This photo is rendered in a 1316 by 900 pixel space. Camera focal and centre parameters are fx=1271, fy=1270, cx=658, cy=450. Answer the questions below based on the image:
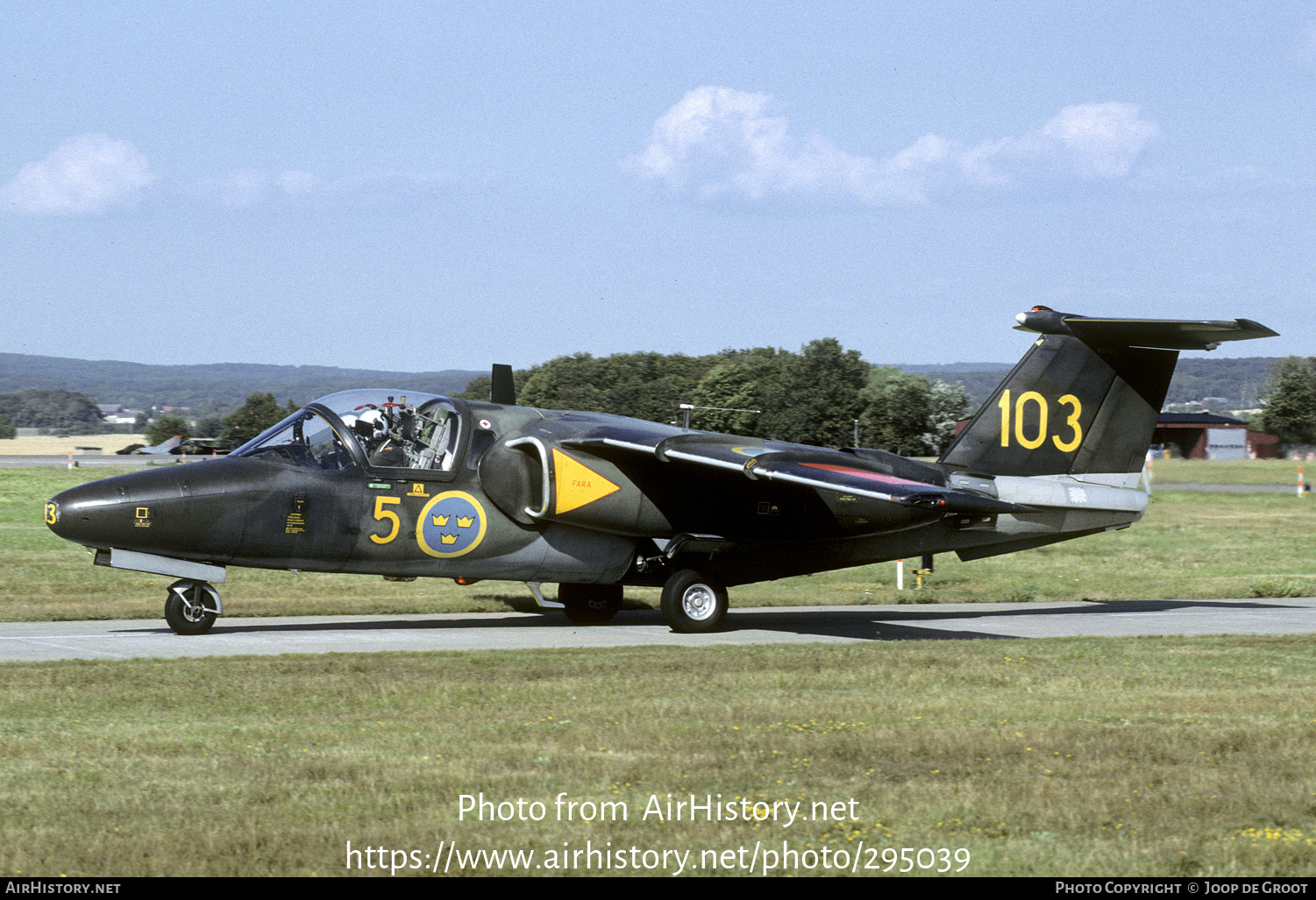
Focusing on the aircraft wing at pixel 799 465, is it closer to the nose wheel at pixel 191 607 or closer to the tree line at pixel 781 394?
the nose wheel at pixel 191 607

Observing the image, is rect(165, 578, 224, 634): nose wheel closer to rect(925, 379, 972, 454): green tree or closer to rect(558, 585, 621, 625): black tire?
rect(558, 585, 621, 625): black tire

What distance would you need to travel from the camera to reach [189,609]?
15.9 metres

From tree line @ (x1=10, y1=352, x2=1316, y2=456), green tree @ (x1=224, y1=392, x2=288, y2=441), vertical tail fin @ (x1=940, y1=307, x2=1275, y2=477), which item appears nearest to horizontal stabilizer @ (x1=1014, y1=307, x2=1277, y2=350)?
vertical tail fin @ (x1=940, y1=307, x2=1275, y2=477)

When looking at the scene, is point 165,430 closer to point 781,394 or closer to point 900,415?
point 781,394

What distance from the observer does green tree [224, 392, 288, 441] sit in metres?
78.1

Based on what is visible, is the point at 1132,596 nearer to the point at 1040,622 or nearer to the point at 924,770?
the point at 1040,622

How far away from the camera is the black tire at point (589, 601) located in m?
18.7

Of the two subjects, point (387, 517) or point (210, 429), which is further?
point (210, 429)

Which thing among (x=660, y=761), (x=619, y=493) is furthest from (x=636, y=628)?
(x=660, y=761)

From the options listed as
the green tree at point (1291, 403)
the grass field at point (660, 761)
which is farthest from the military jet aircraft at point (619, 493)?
the green tree at point (1291, 403)

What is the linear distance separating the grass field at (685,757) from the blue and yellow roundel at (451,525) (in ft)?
8.97

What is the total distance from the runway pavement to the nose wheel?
175 millimetres

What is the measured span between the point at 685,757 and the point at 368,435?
8999 millimetres
